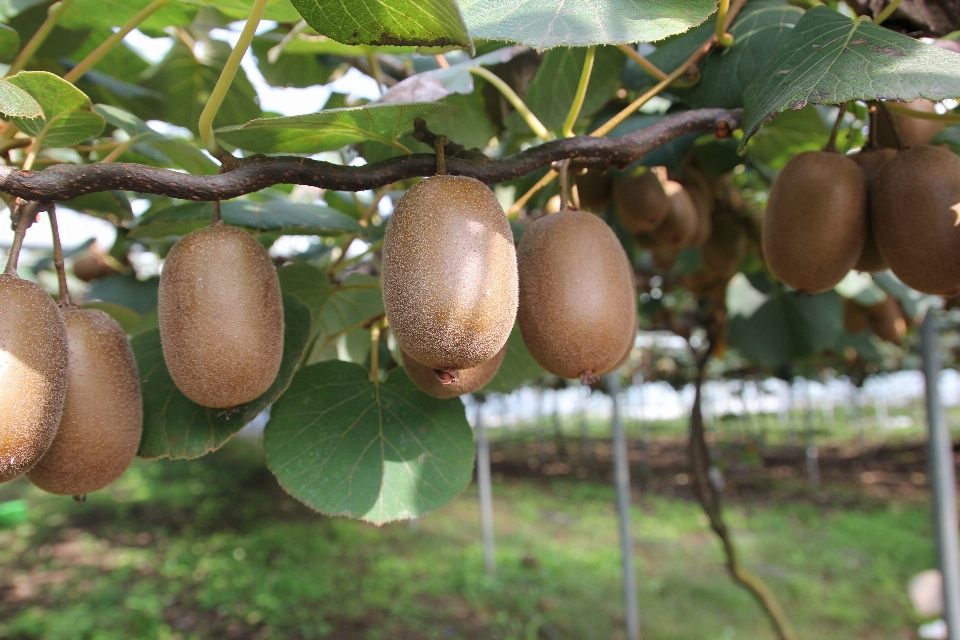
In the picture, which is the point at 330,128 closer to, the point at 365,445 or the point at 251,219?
the point at 251,219

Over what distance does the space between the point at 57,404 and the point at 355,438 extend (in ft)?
1.18

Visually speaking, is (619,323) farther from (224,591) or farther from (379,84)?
(224,591)

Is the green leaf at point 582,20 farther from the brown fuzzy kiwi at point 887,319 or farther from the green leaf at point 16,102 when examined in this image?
the brown fuzzy kiwi at point 887,319

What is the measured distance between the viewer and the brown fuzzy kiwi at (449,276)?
1.95ft

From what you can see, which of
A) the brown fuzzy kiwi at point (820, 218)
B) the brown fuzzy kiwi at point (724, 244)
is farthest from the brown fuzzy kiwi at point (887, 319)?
the brown fuzzy kiwi at point (820, 218)

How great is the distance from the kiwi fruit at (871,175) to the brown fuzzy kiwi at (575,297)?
42 cm

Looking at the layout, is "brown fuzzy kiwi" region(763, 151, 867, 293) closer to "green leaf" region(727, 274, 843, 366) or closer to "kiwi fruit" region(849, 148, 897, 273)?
"kiwi fruit" region(849, 148, 897, 273)

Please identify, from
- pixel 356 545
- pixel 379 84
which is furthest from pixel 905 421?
pixel 379 84

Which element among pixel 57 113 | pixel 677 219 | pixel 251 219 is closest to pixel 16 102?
pixel 57 113

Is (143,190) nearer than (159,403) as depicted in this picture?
Yes

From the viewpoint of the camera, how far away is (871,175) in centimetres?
88

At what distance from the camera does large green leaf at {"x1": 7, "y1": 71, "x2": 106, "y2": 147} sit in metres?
0.63

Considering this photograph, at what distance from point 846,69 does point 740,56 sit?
35cm

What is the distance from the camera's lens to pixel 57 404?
0.60 m
